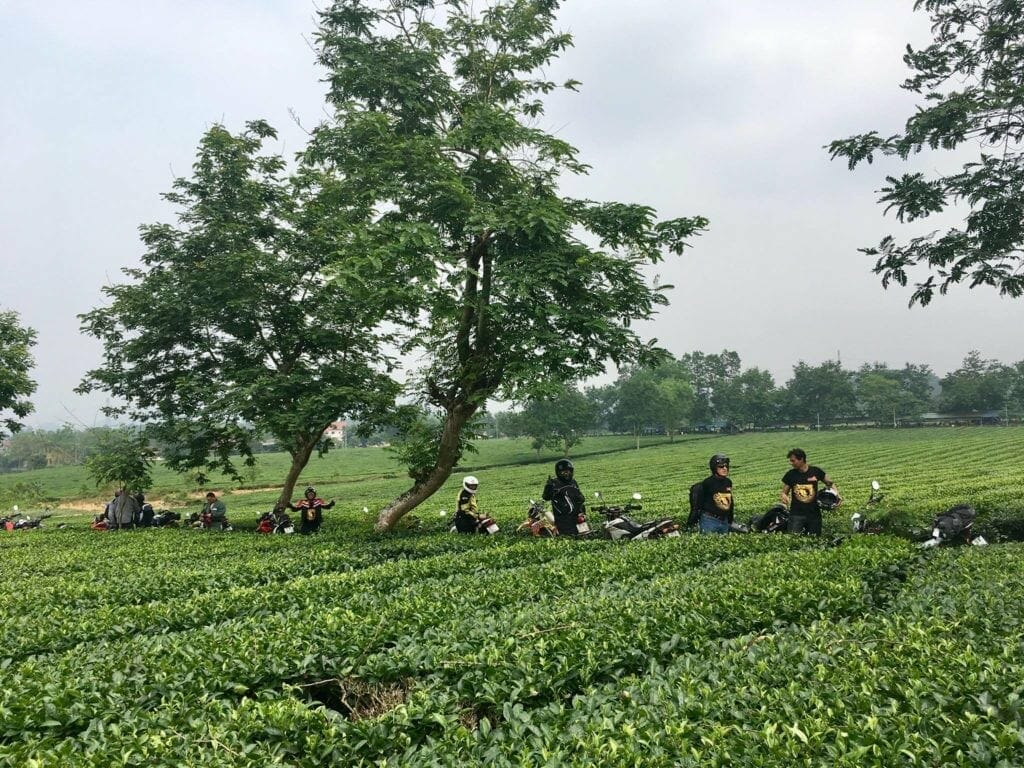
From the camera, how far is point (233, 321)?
17.9 metres

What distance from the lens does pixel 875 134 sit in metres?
12.3

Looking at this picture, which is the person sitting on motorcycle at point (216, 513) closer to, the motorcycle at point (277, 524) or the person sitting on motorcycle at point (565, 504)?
the motorcycle at point (277, 524)

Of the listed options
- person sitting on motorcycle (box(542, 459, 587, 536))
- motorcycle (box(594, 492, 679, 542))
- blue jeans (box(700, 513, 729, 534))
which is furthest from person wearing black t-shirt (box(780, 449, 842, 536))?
person sitting on motorcycle (box(542, 459, 587, 536))

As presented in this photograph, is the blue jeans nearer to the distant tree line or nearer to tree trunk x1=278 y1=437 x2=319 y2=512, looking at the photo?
tree trunk x1=278 y1=437 x2=319 y2=512

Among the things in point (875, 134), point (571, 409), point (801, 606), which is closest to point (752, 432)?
point (571, 409)

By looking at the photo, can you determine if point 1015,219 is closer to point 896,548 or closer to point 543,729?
point 896,548

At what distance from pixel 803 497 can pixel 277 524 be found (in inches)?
531

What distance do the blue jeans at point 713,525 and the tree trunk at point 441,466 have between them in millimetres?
5520

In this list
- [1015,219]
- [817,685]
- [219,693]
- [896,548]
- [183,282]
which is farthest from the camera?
[183,282]

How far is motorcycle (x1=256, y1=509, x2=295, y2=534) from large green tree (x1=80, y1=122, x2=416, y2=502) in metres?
1.85

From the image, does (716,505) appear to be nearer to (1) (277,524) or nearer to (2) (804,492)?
(2) (804,492)

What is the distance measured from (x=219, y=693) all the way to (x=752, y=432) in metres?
107

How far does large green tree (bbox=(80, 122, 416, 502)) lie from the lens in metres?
16.7

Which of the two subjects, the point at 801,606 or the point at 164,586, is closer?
the point at 801,606
